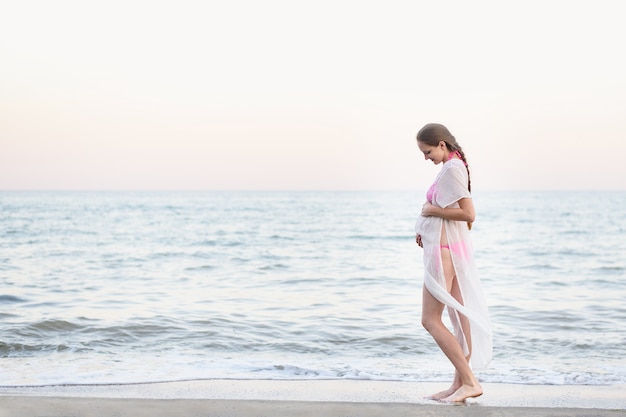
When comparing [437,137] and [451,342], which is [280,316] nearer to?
[451,342]

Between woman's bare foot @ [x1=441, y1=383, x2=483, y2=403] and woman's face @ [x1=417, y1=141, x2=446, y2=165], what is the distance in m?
1.41

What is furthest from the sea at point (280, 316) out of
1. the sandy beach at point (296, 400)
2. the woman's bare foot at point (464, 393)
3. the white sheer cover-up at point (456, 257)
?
the white sheer cover-up at point (456, 257)

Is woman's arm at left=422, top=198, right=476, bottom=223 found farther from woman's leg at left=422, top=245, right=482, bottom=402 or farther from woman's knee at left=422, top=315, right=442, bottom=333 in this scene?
woman's knee at left=422, top=315, right=442, bottom=333

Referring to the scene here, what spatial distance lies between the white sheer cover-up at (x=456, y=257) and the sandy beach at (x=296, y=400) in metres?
0.48

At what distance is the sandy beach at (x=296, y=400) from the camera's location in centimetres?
414

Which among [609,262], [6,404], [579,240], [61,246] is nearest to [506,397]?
[6,404]

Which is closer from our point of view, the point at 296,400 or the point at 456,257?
the point at 456,257

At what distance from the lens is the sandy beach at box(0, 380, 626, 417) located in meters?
4.14

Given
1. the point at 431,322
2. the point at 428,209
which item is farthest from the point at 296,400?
the point at 428,209

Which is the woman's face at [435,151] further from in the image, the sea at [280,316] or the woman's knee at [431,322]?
the sea at [280,316]

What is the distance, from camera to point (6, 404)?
167 inches

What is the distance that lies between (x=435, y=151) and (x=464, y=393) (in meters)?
1.49

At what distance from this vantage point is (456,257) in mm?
4609

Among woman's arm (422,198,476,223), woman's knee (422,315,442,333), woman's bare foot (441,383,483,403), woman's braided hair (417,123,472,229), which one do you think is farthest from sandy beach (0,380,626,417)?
woman's braided hair (417,123,472,229)
